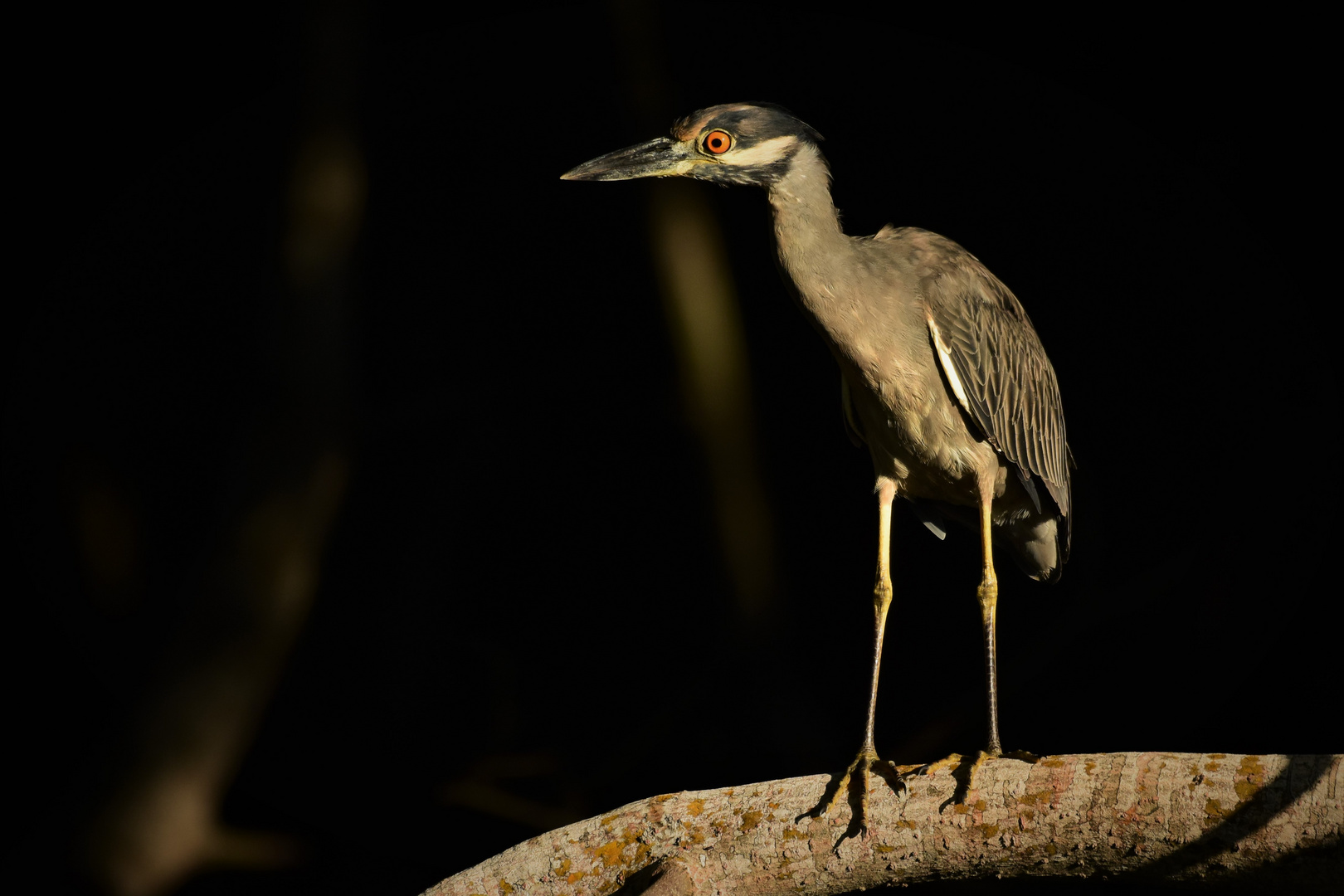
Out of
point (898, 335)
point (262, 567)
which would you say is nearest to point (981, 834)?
point (898, 335)

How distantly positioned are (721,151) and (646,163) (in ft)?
0.37

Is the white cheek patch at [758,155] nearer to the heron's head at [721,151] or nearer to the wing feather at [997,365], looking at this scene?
the heron's head at [721,151]

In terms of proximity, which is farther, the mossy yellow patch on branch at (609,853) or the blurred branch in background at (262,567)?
the blurred branch in background at (262,567)

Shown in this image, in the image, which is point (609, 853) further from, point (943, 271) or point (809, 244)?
point (943, 271)

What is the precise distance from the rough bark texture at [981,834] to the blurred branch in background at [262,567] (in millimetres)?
1405

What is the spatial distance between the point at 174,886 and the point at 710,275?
2005 millimetres

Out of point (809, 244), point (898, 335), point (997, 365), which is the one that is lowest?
point (997, 365)

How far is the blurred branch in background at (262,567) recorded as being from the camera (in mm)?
2373

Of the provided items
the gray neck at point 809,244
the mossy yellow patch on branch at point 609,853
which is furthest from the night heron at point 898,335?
the mossy yellow patch on branch at point 609,853

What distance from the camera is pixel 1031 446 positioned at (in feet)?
5.57

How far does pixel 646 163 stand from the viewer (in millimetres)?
1481

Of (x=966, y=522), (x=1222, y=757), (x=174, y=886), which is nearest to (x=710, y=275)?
Answer: (x=966, y=522)

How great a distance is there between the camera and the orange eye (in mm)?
1465

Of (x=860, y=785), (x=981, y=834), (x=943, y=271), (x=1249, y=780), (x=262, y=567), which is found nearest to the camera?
(x=1249, y=780)
